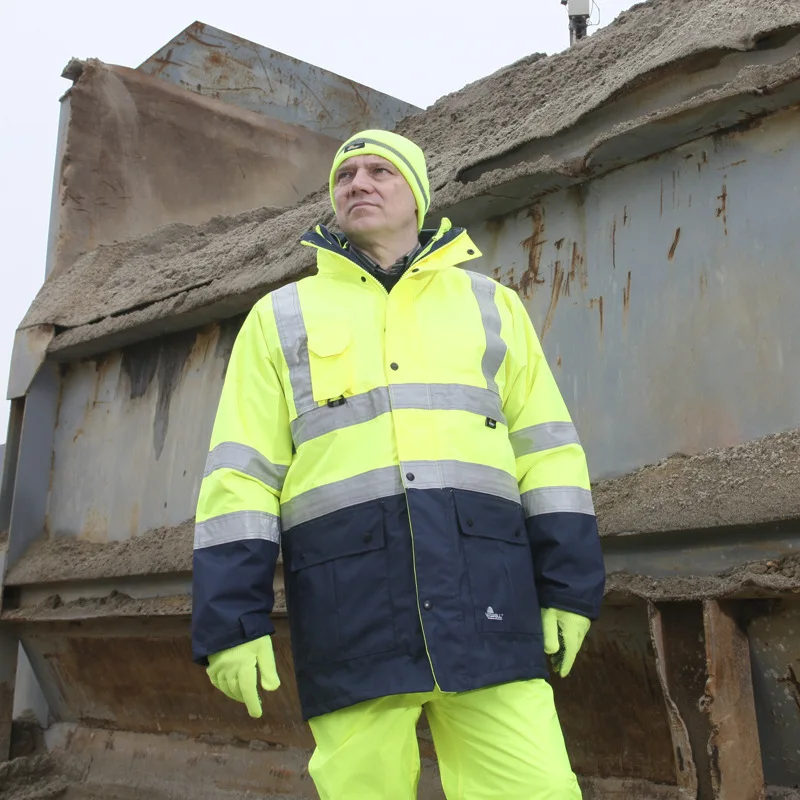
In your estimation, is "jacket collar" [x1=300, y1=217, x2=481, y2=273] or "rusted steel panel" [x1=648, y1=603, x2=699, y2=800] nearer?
"jacket collar" [x1=300, y1=217, x2=481, y2=273]

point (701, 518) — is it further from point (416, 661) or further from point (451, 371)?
point (416, 661)

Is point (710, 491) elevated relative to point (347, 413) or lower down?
lower down

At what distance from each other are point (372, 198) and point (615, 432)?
46.8 inches

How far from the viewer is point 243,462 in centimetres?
213

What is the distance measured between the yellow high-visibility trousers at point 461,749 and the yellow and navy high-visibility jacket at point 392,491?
0.06 meters

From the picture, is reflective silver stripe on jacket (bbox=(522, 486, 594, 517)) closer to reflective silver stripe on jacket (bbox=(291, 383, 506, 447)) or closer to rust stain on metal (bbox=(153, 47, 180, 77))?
reflective silver stripe on jacket (bbox=(291, 383, 506, 447))

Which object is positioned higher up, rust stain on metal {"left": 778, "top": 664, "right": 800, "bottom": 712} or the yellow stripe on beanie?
the yellow stripe on beanie

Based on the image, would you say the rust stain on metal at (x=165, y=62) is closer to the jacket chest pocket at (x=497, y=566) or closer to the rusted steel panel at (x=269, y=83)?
the rusted steel panel at (x=269, y=83)

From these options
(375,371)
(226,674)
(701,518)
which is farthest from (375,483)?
(701,518)

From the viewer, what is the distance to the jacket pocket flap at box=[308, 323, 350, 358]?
220 cm

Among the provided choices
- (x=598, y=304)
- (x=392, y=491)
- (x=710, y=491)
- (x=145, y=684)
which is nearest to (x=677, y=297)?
(x=598, y=304)

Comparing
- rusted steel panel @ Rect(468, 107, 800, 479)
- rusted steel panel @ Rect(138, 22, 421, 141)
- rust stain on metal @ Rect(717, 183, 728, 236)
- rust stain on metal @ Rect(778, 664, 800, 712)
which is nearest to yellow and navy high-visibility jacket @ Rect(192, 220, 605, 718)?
rusted steel panel @ Rect(468, 107, 800, 479)

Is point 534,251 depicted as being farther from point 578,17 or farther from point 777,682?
point 578,17

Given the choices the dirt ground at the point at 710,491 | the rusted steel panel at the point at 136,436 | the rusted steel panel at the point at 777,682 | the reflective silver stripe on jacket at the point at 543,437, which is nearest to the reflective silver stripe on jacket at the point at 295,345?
the reflective silver stripe on jacket at the point at 543,437
